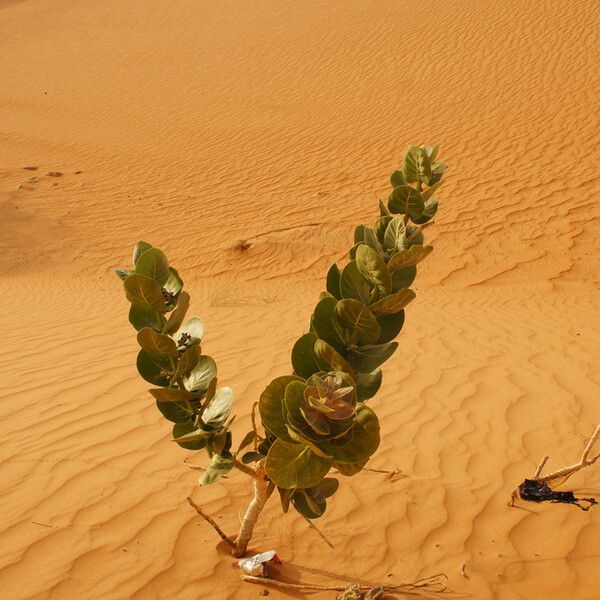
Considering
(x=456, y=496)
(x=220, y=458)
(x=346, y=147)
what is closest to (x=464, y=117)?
(x=346, y=147)

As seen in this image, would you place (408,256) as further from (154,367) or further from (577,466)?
(577,466)

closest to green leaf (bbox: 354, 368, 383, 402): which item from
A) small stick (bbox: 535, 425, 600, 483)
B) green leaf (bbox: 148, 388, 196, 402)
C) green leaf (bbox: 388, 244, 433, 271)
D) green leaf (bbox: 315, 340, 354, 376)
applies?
green leaf (bbox: 315, 340, 354, 376)

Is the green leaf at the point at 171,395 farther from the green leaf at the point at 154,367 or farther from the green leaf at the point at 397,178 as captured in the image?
the green leaf at the point at 397,178

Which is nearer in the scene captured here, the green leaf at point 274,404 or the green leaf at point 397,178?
the green leaf at point 274,404

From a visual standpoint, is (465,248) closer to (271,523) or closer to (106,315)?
(106,315)

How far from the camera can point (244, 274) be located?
10.2 m

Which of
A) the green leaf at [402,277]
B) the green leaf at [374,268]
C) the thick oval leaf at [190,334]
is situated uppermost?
the green leaf at [374,268]

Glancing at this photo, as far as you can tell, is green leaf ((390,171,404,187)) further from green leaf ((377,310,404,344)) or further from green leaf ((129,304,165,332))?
green leaf ((129,304,165,332))

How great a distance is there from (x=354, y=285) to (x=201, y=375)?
0.59 m

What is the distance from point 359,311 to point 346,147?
13.2 metres


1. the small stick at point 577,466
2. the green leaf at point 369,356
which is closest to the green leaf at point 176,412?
the green leaf at point 369,356

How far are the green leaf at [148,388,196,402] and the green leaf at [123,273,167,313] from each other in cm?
25

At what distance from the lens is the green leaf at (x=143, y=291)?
82.0 inches

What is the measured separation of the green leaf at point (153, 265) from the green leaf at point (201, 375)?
31 centimetres
